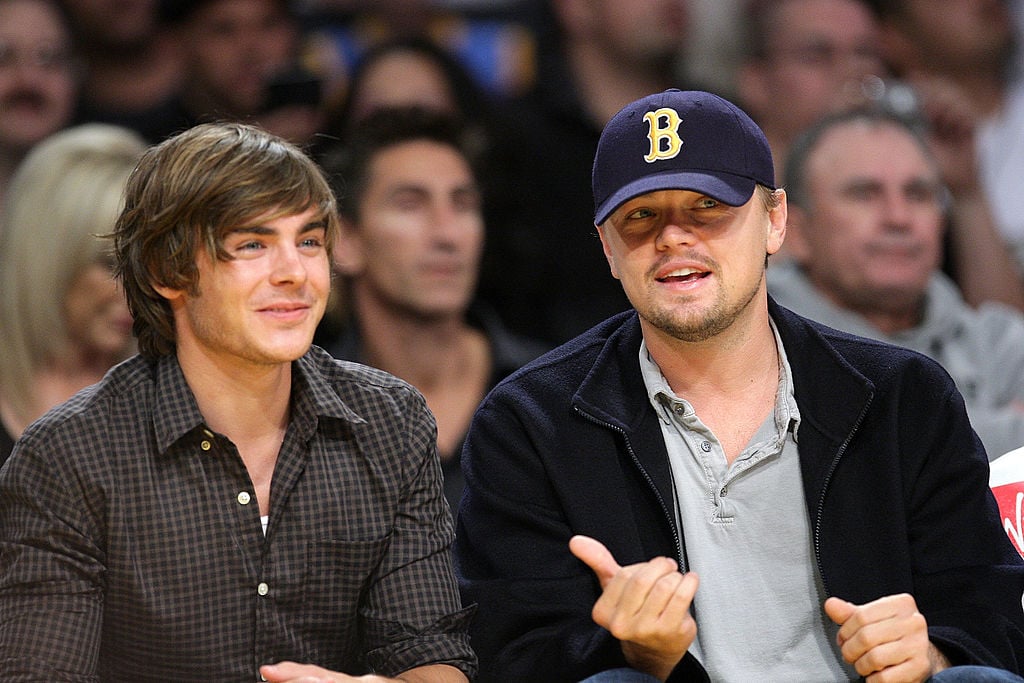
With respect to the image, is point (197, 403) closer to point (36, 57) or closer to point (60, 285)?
point (60, 285)

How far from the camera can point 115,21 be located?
4.04 metres

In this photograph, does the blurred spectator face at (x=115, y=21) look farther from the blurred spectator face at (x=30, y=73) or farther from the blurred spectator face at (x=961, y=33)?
the blurred spectator face at (x=961, y=33)

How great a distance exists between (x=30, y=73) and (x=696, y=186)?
2.59 metres

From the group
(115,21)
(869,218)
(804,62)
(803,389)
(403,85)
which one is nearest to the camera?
(803,389)

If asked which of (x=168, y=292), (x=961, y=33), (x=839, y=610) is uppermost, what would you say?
(x=961, y=33)

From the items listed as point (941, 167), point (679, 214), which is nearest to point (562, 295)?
point (941, 167)

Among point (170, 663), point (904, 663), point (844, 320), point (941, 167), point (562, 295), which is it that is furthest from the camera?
point (941, 167)

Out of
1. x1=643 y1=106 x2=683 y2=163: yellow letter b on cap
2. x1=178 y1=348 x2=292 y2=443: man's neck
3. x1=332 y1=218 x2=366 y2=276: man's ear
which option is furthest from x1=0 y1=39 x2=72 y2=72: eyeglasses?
x1=643 y1=106 x2=683 y2=163: yellow letter b on cap

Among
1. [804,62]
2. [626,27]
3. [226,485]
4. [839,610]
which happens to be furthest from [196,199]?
[804,62]

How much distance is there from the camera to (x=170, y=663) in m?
1.92

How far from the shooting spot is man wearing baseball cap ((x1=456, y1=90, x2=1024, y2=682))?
1.96 m

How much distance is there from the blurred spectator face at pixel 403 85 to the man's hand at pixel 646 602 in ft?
7.33

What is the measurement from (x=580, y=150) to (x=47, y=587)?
248 cm

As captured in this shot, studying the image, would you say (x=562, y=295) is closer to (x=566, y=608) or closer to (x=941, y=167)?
(x=941, y=167)
